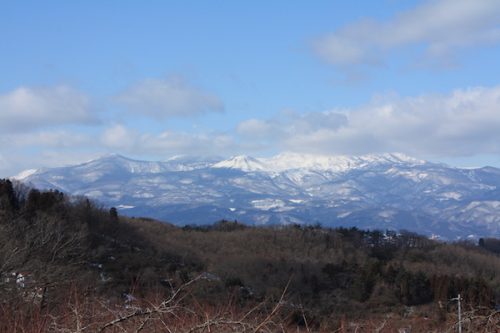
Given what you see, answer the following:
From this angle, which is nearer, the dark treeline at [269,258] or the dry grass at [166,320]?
the dry grass at [166,320]

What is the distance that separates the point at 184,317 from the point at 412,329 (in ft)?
9.40

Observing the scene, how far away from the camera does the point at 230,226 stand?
83.5 m

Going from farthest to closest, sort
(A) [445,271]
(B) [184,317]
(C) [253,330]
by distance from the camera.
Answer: (A) [445,271] < (B) [184,317] < (C) [253,330]

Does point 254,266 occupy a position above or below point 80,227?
below

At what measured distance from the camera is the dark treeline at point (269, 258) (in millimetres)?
39094

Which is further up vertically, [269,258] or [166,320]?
[166,320]

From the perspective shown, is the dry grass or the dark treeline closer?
the dry grass

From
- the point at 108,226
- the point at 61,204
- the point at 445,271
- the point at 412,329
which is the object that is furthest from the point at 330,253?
the point at 412,329

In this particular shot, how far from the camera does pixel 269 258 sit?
197ft

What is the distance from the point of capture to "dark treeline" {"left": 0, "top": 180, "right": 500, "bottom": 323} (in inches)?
1539

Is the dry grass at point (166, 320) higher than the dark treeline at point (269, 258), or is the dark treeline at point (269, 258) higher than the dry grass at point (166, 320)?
the dry grass at point (166, 320)

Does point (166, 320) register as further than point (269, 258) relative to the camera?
No

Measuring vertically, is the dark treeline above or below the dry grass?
below

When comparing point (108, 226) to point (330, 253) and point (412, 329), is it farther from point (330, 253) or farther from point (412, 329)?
point (412, 329)
